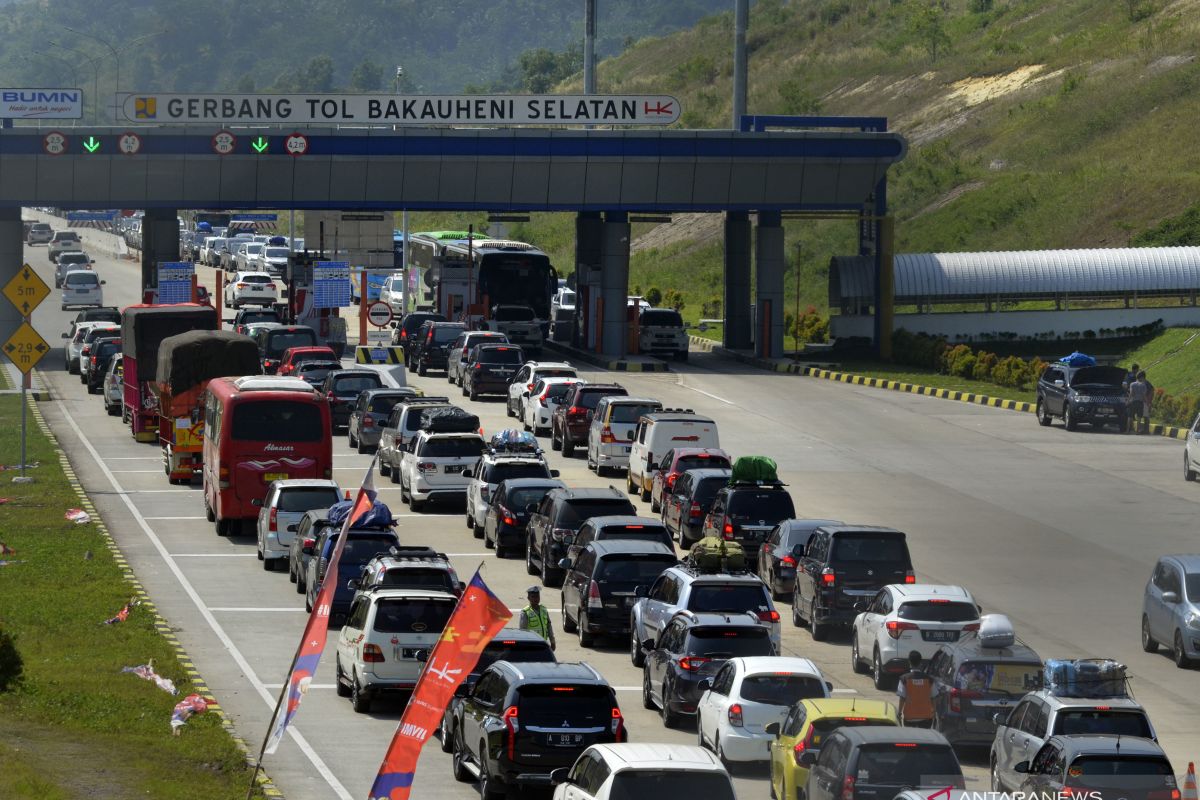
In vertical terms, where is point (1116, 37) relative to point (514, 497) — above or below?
above

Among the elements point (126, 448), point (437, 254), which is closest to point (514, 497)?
point (126, 448)

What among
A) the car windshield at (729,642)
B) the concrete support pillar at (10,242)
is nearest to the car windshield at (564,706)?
the car windshield at (729,642)

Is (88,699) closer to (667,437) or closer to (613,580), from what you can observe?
(613,580)

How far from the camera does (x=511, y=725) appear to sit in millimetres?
19906

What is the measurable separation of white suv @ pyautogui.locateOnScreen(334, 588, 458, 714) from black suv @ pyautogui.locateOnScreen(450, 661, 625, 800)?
3402 millimetres

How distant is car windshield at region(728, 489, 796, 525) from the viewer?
33.7 m

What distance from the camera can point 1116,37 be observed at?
405 feet

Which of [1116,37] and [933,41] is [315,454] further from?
[933,41]

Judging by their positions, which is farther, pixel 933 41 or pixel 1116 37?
pixel 933 41

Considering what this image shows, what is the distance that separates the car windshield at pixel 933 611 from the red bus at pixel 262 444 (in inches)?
595

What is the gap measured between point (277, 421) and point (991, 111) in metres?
89.3

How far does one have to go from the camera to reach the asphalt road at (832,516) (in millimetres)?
24125

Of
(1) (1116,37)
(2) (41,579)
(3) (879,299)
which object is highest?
(1) (1116,37)

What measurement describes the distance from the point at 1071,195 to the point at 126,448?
60.8 metres
